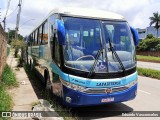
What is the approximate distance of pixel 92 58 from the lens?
798 cm

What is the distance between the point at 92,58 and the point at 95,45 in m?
0.41

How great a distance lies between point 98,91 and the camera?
305 inches

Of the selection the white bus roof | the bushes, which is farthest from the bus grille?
the bushes

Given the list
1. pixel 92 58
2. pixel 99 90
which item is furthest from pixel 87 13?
Answer: pixel 99 90

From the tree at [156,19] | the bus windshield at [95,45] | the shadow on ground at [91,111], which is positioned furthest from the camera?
the tree at [156,19]

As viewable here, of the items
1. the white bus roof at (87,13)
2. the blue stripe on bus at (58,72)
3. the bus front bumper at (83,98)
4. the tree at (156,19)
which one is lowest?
the bus front bumper at (83,98)

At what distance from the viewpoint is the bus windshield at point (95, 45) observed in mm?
7883

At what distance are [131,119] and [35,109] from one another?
260 centimetres

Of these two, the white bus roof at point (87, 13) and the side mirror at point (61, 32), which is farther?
the white bus roof at point (87, 13)

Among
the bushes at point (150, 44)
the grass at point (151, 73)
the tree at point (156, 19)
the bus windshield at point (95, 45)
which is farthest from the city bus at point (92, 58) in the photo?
the tree at point (156, 19)

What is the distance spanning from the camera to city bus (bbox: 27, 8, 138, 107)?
7664mm

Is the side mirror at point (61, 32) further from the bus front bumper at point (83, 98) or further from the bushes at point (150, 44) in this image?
the bushes at point (150, 44)

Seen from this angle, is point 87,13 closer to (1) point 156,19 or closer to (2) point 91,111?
(2) point 91,111

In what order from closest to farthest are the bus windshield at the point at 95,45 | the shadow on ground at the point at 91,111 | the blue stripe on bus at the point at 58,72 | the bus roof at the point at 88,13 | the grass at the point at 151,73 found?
1. the blue stripe on bus at the point at 58,72
2. the bus windshield at the point at 95,45
3. the shadow on ground at the point at 91,111
4. the bus roof at the point at 88,13
5. the grass at the point at 151,73
